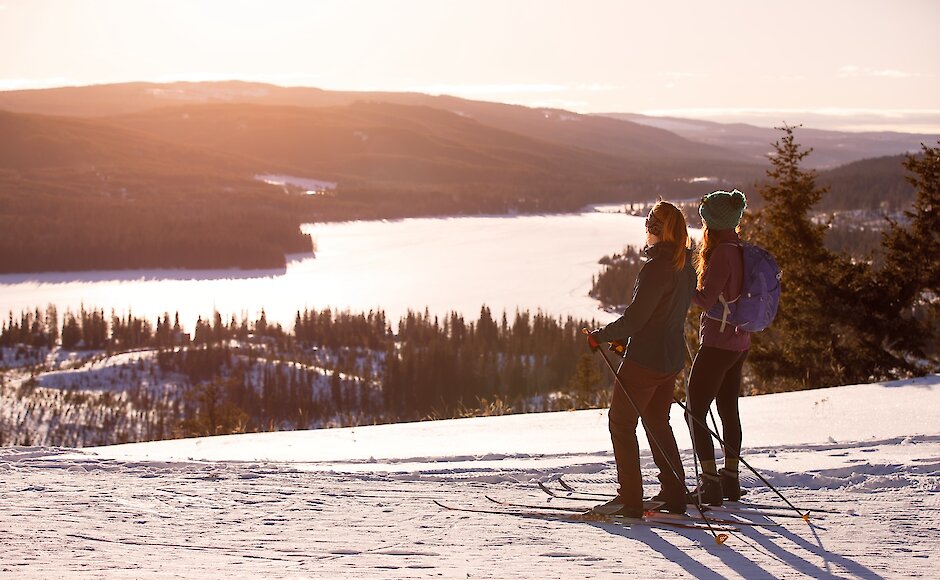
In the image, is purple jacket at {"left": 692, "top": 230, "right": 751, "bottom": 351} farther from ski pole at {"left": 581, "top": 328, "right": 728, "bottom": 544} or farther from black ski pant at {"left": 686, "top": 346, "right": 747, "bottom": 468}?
ski pole at {"left": 581, "top": 328, "right": 728, "bottom": 544}

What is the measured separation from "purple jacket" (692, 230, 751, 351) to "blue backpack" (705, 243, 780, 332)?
0.14ft

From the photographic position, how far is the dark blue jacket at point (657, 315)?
19.5 feet

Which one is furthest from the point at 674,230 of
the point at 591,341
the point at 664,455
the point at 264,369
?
the point at 264,369

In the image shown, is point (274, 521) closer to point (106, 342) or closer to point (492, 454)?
point (492, 454)

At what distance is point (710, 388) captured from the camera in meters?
6.71

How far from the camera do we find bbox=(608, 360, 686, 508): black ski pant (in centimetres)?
618

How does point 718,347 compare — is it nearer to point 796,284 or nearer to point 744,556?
point 744,556

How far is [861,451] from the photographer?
8.88m

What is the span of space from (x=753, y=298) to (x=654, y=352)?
0.95m

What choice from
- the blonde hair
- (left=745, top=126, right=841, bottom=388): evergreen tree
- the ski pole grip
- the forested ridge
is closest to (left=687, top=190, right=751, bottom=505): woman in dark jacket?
the blonde hair

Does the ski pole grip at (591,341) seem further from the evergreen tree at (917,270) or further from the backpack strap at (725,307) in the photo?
the evergreen tree at (917,270)

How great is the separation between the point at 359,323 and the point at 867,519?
89190 millimetres

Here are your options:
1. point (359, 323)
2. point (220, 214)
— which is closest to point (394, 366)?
point (359, 323)

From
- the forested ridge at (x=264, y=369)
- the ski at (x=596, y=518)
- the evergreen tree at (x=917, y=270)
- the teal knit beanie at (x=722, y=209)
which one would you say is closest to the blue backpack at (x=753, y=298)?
the teal knit beanie at (x=722, y=209)
